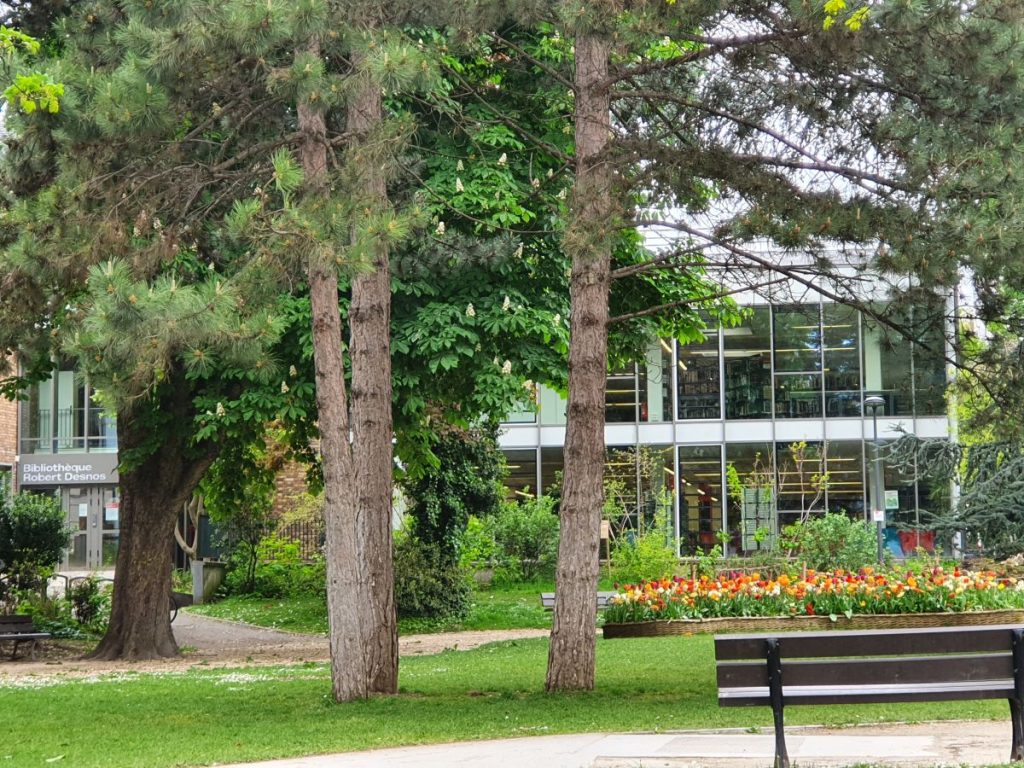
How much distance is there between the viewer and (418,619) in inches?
935

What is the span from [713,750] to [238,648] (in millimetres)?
13817

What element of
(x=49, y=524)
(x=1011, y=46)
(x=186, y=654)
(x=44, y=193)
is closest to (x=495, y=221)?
(x=44, y=193)

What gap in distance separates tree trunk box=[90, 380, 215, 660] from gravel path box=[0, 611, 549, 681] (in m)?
0.49

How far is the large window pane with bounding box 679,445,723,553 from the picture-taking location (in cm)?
3600

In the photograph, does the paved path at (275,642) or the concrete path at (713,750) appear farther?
the paved path at (275,642)

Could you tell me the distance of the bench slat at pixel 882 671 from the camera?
25.8 ft

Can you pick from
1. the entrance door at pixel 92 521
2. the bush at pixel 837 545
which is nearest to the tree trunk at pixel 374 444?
the bush at pixel 837 545

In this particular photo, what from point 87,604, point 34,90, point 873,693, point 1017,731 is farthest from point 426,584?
point 1017,731

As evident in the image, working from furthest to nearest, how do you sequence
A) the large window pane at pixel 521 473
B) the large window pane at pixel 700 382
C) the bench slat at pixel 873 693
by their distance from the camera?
the large window pane at pixel 521 473 < the large window pane at pixel 700 382 < the bench slat at pixel 873 693

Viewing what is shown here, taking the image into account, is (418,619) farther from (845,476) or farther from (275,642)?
(845,476)

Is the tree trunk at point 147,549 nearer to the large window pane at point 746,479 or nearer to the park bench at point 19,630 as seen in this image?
the park bench at point 19,630

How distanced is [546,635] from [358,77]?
41.4ft

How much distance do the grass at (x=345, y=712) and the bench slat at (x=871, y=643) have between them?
2.07 m

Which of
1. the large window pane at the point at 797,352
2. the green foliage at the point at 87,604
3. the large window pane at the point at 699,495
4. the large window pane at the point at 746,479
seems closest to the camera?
the green foliage at the point at 87,604
